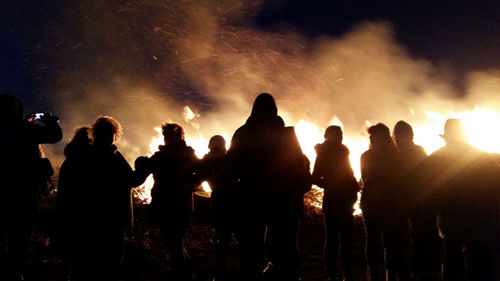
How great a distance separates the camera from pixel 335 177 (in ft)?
15.8

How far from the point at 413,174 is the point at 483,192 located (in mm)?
696

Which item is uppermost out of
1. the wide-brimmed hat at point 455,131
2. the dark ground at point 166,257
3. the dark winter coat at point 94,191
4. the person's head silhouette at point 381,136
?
the person's head silhouette at point 381,136

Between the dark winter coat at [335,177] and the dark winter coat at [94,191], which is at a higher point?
the dark winter coat at [335,177]

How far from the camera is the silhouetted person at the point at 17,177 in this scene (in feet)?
10.8

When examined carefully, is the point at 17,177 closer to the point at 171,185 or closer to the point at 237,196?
the point at 171,185

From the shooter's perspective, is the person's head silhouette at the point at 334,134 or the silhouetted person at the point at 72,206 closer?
the silhouetted person at the point at 72,206

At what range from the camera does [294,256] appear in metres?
3.31

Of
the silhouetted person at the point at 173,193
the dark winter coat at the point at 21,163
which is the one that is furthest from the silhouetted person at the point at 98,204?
the silhouetted person at the point at 173,193

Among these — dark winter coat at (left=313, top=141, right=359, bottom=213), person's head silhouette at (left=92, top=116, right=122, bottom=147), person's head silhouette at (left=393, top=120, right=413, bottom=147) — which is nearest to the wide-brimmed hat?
person's head silhouette at (left=393, top=120, right=413, bottom=147)

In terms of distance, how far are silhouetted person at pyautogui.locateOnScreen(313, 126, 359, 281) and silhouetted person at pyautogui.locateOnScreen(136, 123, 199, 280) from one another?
72.1 inches

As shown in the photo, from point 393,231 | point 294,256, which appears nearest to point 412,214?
point 393,231

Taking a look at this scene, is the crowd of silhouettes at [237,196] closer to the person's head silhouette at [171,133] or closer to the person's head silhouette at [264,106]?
the person's head silhouette at [264,106]

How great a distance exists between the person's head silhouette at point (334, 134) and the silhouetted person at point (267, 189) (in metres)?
1.63

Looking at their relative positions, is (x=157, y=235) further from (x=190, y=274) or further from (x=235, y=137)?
(x=235, y=137)
